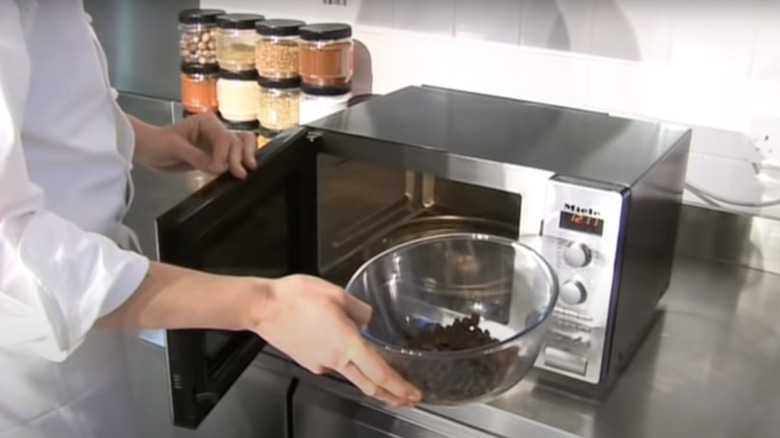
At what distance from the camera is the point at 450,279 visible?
965 millimetres

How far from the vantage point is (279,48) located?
1402mm

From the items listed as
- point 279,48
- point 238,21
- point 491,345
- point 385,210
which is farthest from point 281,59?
point 491,345

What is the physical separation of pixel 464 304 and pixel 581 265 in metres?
0.14

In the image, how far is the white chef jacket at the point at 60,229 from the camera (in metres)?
0.65

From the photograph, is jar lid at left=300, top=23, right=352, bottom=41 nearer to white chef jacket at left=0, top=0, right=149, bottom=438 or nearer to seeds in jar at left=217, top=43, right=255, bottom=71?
seeds in jar at left=217, top=43, right=255, bottom=71

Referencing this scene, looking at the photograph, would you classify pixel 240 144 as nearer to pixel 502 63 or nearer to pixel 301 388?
pixel 301 388

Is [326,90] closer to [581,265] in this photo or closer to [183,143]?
[183,143]

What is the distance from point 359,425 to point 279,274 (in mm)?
200

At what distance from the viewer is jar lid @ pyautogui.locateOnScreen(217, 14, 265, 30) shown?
4.77ft

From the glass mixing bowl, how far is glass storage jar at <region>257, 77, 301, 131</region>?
0.54 metres

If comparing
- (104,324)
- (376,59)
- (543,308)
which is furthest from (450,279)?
(376,59)

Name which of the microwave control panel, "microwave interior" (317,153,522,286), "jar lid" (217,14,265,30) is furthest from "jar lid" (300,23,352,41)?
the microwave control panel

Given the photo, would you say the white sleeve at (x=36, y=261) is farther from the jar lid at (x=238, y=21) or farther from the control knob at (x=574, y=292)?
the jar lid at (x=238, y=21)

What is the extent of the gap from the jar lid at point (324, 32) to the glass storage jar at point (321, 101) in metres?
0.08
